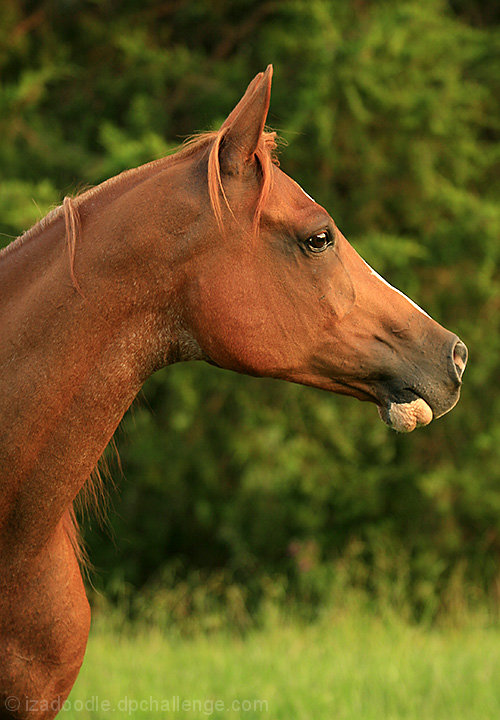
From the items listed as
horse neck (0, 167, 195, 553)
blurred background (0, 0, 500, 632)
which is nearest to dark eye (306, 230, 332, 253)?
horse neck (0, 167, 195, 553)

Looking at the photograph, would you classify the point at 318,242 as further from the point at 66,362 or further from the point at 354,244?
the point at 354,244

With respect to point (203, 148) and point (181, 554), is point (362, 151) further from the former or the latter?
point (203, 148)

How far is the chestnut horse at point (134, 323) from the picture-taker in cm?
205

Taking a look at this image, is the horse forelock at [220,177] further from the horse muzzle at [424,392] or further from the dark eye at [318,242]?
the horse muzzle at [424,392]

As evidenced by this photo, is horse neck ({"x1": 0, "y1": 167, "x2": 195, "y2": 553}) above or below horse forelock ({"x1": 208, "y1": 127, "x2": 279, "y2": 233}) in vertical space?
below

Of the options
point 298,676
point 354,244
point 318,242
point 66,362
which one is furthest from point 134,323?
point 354,244

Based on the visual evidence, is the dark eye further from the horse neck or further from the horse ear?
the horse neck

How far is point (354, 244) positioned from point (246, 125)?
4669mm

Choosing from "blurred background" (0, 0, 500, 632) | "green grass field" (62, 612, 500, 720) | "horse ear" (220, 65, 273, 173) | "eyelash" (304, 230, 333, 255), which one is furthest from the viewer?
"blurred background" (0, 0, 500, 632)

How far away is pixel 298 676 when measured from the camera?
4.39m

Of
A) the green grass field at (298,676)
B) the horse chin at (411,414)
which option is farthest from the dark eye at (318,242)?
the green grass field at (298,676)

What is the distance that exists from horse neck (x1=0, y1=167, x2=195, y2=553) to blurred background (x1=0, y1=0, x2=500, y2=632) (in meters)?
4.60

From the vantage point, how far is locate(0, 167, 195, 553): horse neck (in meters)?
2.03

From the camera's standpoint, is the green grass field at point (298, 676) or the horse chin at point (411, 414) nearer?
the horse chin at point (411, 414)
